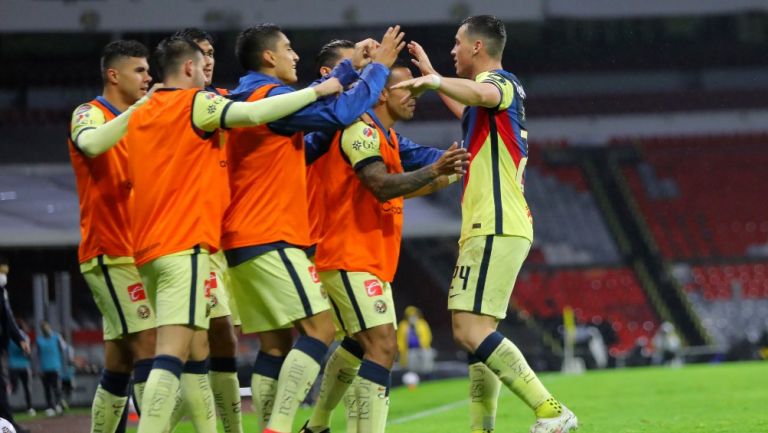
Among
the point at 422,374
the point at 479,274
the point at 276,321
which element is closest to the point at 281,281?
the point at 276,321

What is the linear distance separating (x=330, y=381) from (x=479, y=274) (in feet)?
3.63

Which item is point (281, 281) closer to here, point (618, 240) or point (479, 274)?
point (479, 274)

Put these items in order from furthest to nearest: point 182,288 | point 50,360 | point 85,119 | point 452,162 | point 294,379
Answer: point 50,360
point 85,119
point 452,162
point 294,379
point 182,288

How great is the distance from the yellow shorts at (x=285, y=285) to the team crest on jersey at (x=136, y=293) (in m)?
0.82

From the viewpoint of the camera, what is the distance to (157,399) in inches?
231

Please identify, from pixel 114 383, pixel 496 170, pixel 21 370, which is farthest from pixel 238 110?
pixel 21 370

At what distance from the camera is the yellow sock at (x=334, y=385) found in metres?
6.95

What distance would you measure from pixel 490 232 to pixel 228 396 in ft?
6.10

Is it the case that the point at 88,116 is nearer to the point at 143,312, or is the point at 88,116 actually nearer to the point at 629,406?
the point at 143,312

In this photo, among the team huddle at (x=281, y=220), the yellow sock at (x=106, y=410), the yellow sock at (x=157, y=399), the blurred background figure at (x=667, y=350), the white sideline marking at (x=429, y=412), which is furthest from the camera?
the blurred background figure at (x=667, y=350)

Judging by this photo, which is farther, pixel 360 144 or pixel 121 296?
pixel 121 296

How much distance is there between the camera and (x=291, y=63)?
677 cm

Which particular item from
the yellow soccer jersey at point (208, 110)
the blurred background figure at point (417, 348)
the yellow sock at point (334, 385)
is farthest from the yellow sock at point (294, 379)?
the blurred background figure at point (417, 348)

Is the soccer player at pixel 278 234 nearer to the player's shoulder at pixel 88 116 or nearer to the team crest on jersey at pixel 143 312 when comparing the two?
the team crest on jersey at pixel 143 312
